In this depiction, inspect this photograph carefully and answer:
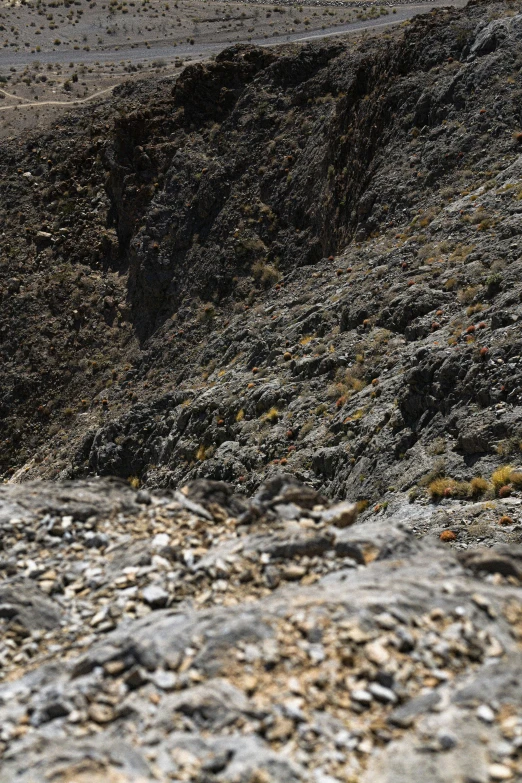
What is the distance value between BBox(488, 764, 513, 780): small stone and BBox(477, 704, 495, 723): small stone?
50cm

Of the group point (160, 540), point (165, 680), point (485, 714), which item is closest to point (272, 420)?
point (160, 540)

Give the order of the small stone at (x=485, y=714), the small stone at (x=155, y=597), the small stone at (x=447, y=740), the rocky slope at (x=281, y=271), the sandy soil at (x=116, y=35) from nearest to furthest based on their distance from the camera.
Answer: the small stone at (x=447, y=740)
the small stone at (x=485, y=714)
the small stone at (x=155, y=597)
the rocky slope at (x=281, y=271)
the sandy soil at (x=116, y=35)

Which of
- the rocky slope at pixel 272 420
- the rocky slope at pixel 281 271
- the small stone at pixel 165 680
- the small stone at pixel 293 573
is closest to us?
the rocky slope at pixel 272 420

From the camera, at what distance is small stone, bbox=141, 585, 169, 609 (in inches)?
401

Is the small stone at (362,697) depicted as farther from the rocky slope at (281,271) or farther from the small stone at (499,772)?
the rocky slope at (281,271)

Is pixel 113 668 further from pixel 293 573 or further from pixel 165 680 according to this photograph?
pixel 293 573

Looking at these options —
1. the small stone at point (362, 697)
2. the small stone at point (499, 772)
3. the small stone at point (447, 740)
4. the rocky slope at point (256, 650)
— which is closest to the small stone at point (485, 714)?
the rocky slope at point (256, 650)

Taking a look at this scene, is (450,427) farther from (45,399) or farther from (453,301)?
(45,399)

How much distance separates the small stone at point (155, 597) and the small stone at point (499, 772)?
180 inches

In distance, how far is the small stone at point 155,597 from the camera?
1018 cm

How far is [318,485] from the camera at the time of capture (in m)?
24.1

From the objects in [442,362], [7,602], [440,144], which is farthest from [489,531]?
[440,144]

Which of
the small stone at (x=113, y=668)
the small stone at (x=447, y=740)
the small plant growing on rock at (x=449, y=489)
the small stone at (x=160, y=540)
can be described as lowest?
the small stone at (x=447, y=740)

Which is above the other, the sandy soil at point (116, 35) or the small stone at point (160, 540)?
the sandy soil at point (116, 35)
